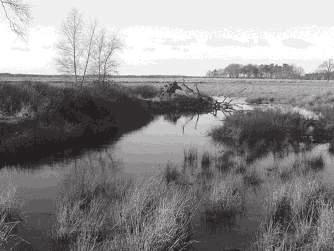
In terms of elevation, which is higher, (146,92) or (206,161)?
(146,92)

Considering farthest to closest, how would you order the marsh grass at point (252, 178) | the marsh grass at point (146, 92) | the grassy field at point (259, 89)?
the marsh grass at point (146, 92), the grassy field at point (259, 89), the marsh grass at point (252, 178)

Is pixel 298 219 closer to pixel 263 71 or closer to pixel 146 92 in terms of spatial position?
pixel 146 92

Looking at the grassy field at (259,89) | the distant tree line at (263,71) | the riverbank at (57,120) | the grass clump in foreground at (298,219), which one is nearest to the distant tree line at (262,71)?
the distant tree line at (263,71)

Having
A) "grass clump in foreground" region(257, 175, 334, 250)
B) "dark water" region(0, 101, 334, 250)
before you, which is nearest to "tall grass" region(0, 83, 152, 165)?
"dark water" region(0, 101, 334, 250)

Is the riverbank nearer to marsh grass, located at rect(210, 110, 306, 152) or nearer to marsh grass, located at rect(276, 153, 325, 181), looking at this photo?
marsh grass, located at rect(210, 110, 306, 152)

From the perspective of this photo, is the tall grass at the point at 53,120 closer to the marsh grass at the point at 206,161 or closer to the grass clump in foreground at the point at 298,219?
the marsh grass at the point at 206,161

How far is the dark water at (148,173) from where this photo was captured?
8.28m

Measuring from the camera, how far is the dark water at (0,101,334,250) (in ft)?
27.2

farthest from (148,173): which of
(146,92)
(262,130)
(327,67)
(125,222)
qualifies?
(327,67)

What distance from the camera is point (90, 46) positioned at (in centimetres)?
4312

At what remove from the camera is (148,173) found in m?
13.8

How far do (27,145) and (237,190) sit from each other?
41.6 feet

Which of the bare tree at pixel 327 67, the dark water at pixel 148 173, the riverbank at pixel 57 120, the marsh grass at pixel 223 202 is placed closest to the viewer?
the dark water at pixel 148 173

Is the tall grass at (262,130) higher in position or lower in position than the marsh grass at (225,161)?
higher
